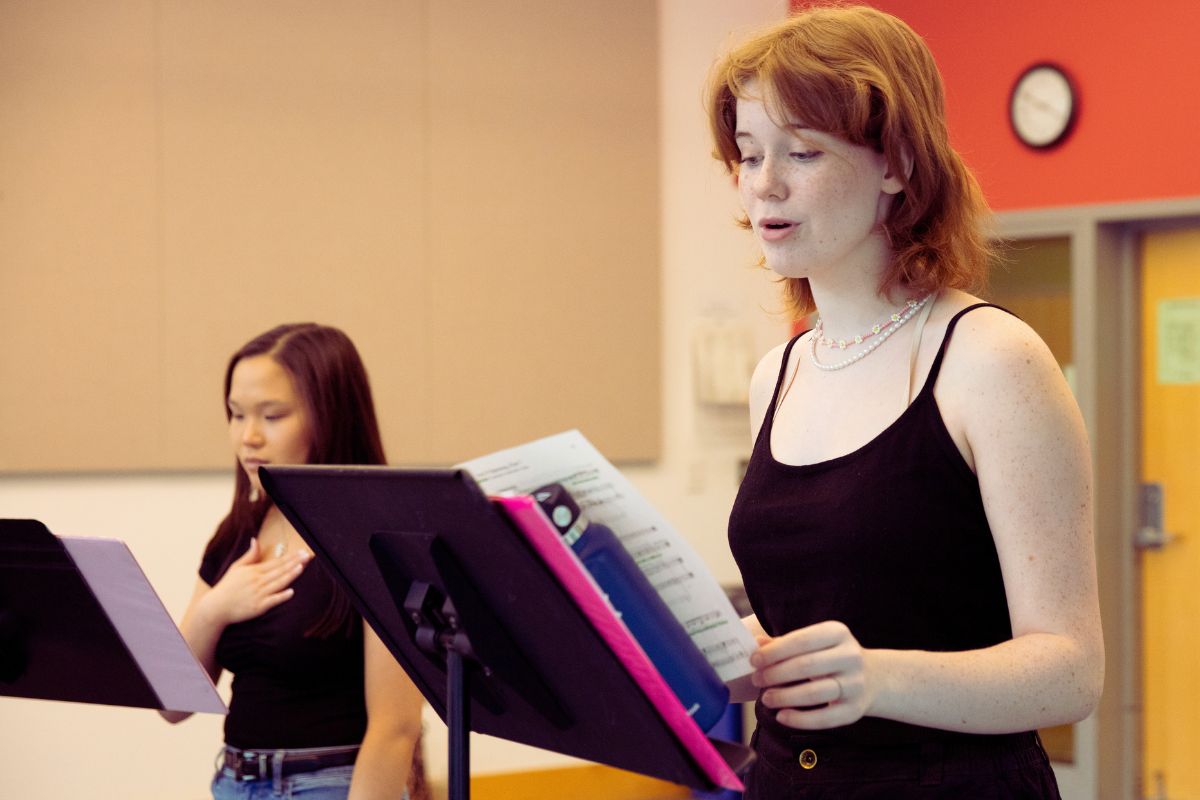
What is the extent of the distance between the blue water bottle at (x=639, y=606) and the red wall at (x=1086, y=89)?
3862mm

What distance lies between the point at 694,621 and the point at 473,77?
178 inches

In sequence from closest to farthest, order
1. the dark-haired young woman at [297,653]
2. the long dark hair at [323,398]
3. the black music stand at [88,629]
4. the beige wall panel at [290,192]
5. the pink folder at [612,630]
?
the pink folder at [612,630] < the black music stand at [88,629] < the dark-haired young woman at [297,653] < the long dark hair at [323,398] < the beige wall panel at [290,192]

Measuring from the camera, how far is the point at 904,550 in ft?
4.70

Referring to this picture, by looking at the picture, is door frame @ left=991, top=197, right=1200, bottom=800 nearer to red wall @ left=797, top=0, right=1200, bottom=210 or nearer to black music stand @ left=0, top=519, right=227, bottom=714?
red wall @ left=797, top=0, right=1200, bottom=210

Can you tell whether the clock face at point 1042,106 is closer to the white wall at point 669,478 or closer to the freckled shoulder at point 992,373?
the white wall at point 669,478

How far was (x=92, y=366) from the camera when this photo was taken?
4730 millimetres

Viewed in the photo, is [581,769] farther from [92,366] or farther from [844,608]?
[844,608]

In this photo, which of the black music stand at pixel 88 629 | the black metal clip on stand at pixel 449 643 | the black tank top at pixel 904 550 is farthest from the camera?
the black music stand at pixel 88 629

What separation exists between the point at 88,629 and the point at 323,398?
769 millimetres

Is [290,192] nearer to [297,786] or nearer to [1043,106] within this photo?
[1043,106]

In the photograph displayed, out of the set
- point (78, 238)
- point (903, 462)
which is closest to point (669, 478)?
point (78, 238)

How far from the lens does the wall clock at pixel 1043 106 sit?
5172 millimetres

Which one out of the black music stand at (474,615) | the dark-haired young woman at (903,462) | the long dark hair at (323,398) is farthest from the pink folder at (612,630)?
the long dark hair at (323,398)

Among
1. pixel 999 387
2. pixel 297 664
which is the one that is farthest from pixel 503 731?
pixel 297 664
